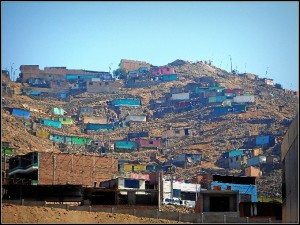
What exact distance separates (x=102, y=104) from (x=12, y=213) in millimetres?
103808

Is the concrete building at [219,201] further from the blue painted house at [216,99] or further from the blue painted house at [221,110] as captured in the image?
the blue painted house at [216,99]

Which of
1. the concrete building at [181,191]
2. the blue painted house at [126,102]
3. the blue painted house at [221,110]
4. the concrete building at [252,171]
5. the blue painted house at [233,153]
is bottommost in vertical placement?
the concrete building at [181,191]

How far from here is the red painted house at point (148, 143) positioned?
116431mm

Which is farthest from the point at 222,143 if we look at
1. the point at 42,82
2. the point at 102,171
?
the point at 102,171

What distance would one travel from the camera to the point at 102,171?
225ft

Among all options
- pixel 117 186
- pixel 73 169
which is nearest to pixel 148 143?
pixel 73 169

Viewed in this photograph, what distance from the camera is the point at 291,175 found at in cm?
3697

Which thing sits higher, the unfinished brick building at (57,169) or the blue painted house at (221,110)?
the blue painted house at (221,110)

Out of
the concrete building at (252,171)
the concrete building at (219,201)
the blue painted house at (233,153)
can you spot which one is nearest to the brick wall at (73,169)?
the concrete building at (219,201)

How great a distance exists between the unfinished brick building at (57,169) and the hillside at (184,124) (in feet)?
79.5

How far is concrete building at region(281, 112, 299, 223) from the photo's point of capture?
3414 centimetres

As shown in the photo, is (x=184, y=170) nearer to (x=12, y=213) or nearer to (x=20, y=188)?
(x=20, y=188)

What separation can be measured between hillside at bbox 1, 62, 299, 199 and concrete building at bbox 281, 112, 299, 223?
147 ft

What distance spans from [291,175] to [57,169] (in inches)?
1239
